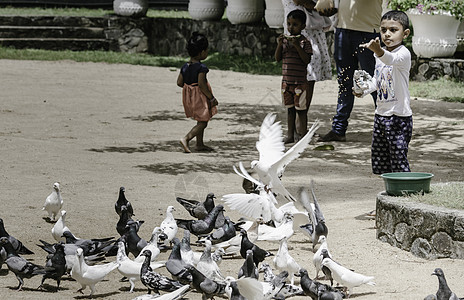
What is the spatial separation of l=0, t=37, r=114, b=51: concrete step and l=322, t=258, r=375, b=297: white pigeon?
1574 centimetres

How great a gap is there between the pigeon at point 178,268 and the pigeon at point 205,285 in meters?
0.11

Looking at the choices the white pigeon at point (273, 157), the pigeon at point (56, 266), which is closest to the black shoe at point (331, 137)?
the white pigeon at point (273, 157)

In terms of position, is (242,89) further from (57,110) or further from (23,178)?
(23,178)

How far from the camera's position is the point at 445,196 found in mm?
6363

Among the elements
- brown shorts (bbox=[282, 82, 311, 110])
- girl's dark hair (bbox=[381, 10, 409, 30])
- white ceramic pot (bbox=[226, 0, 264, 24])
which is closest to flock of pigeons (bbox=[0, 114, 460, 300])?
girl's dark hair (bbox=[381, 10, 409, 30])

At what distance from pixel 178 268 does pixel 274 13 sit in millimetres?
12764

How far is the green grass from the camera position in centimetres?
614

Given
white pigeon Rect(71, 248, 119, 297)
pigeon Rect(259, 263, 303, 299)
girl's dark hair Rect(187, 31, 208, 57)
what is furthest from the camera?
girl's dark hair Rect(187, 31, 208, 57)

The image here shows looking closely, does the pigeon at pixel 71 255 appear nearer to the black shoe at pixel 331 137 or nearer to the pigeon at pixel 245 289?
the pigeon at pixel 245 289

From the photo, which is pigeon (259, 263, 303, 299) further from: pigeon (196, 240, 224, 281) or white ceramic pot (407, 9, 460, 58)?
white ceramic pot (407, 9, 460, 58)

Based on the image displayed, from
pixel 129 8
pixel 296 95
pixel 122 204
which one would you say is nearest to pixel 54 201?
pixel 122 204

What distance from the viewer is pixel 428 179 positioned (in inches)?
253

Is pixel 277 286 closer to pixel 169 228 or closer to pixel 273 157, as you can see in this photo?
pixel 169 228

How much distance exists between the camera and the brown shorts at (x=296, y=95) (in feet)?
34.1
